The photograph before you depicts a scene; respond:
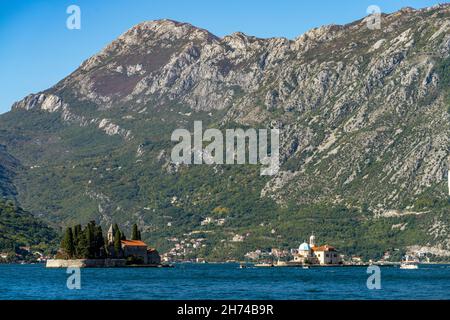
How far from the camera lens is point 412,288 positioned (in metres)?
161
